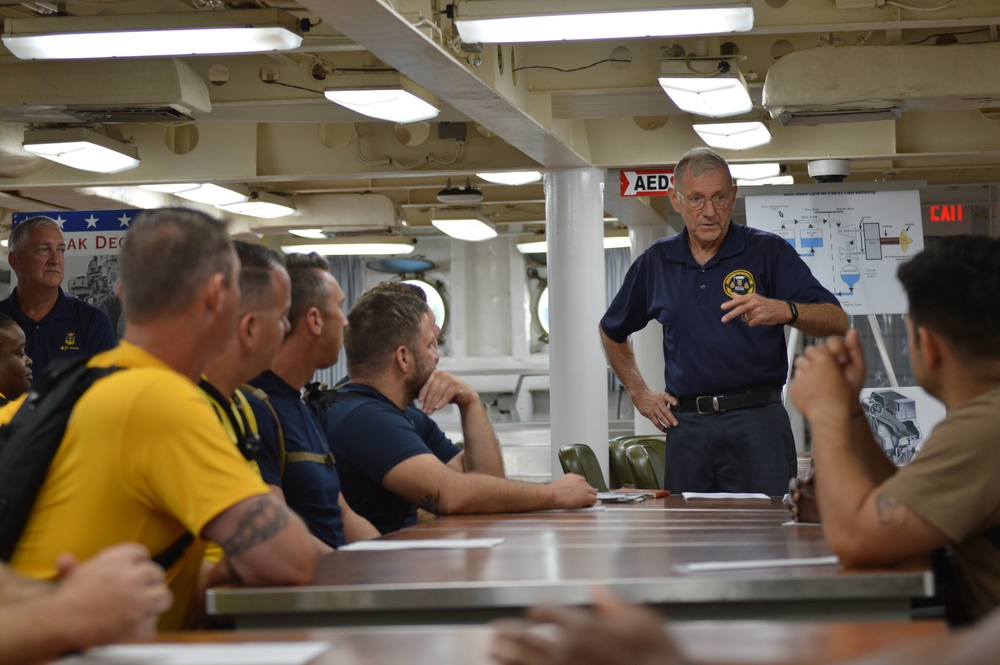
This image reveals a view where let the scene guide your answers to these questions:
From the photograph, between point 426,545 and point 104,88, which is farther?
point 104,88

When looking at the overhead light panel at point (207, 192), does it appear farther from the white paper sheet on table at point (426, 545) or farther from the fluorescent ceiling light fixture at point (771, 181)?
the white paper sheet on table at point (426, 545)

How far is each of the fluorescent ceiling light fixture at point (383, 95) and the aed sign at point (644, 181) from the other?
2.57 meters

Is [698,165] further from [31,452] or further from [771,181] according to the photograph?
[771,181]

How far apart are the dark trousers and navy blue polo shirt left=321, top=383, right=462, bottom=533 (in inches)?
46.9

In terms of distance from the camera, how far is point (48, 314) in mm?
6227

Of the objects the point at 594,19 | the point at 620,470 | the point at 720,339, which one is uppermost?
the point at 594,19

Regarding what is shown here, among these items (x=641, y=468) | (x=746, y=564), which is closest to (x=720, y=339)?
(x=641, y=468)

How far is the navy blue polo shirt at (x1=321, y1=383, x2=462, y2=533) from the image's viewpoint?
11.2ft

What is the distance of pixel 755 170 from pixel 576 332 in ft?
7.24

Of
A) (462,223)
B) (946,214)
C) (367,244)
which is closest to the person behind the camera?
(946,214)

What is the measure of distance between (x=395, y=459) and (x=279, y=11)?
339 centimetres

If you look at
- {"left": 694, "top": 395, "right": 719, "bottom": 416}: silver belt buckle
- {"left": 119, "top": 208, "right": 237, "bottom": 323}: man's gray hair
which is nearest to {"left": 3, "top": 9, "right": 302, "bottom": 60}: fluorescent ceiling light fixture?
{"left": 694, "top": 395, "right": 719, "bottom": 416}: silver belt buckle

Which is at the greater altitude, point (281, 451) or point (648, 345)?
point (648, 345)

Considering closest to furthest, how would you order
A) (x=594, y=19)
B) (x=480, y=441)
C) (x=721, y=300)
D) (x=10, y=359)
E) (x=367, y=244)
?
1. (x=480, y=441)
2. (x=721, y=300)
3. (x=10, y=359)
4. (x=594, y=19)
5. (x=367, y=244)
